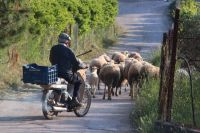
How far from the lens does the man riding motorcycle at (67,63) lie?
14719 millimetres

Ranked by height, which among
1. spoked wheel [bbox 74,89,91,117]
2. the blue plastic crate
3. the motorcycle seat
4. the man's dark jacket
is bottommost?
spoked wheel [bbox 74,89,91,117]

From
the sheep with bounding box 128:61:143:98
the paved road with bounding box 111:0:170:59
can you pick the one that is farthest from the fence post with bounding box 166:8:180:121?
the paved road with bounding box 111:0:170:59

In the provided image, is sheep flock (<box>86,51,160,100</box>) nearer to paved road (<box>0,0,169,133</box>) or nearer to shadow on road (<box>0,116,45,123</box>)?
paved road (<box>0,0,169,133</box>)

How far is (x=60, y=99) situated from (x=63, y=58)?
97 cm

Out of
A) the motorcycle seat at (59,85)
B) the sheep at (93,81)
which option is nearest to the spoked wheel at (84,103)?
the motorcycle seat at (59,85)

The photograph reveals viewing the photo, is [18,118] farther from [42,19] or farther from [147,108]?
[42,19]

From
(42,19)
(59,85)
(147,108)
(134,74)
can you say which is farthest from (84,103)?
(42,19)

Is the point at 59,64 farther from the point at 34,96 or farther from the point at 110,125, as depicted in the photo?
the point at 34,96

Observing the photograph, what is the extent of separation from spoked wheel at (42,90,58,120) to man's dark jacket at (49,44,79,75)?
0.57 meters

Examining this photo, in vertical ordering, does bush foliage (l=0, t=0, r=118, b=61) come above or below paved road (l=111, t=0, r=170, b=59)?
above

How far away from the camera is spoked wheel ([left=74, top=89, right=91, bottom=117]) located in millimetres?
15305

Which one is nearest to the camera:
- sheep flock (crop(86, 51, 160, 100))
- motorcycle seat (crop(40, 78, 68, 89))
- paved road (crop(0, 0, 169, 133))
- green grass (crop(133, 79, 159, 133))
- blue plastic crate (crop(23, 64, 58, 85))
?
green grass (crop(133, 79, 159, 133))

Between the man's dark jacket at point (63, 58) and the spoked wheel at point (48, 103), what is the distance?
1.88ft

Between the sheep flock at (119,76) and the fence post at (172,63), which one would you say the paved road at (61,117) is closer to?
the sheep flock at (119,76)
